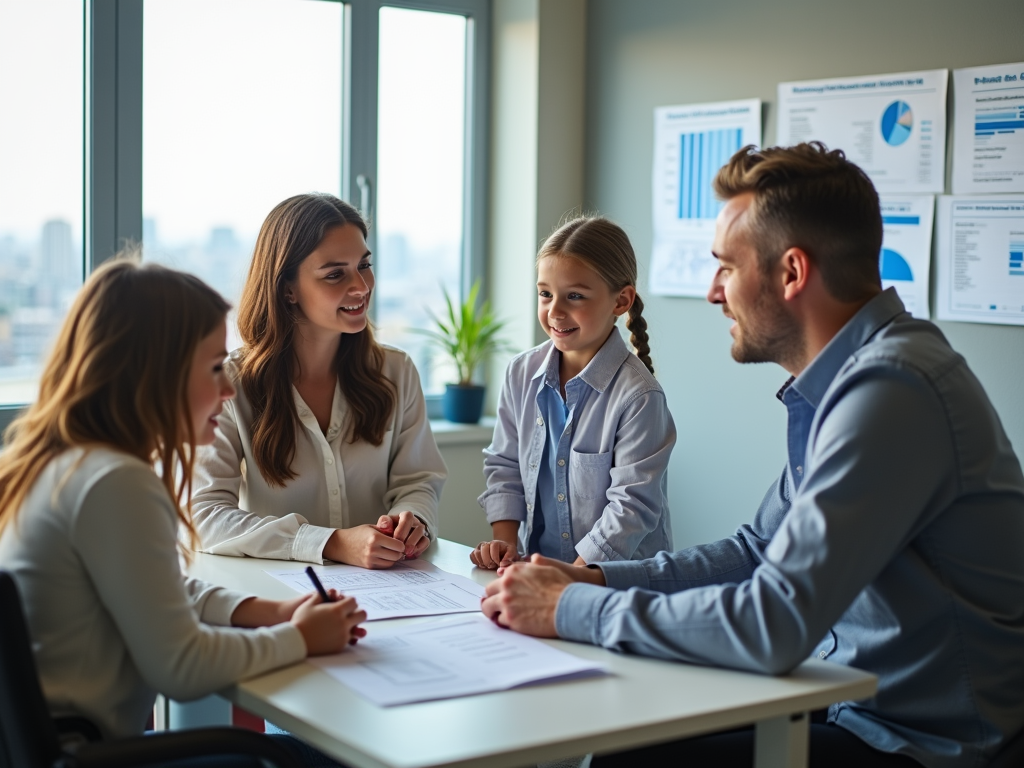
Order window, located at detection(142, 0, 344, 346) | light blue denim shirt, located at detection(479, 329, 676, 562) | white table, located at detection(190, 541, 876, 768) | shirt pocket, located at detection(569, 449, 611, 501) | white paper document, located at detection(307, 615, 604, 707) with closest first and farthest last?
1. white table, located at detection(190, 541, 876, 768)
2. white paper document, located at detection(307, 615, 604, 707)
3. light blue denim shirt, located at detection(479, 329, 676, 562)
4. shirt pocket, located at detection(569, 449, 611, 501)
5. window, located at detection(142, 0, 344, 346)

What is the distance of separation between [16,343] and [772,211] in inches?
103

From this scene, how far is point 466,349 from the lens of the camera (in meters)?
4.23

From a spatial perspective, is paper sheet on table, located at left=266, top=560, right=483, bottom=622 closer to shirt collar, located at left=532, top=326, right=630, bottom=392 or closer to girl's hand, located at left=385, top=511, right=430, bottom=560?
girl's hand, located at left=385, top=511, right=430, bottom=560

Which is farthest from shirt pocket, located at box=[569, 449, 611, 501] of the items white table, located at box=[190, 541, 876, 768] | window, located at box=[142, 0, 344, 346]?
window, located at box=[142, 0, 344, 346]

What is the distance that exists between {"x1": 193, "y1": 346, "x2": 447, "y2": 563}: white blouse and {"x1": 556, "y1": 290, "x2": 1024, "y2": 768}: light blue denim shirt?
0.76 m

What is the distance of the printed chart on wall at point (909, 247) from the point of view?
326 cm

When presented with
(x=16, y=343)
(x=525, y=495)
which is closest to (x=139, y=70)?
(x=16, y=343)

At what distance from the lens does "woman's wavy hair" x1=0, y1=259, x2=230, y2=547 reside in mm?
1517

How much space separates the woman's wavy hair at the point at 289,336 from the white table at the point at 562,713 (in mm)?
981

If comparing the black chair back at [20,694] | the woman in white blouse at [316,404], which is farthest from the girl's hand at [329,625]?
the woman in white blouse at [316,404]

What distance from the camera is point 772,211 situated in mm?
1734

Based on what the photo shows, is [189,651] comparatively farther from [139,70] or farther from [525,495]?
[139,70]

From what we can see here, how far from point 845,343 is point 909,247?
5.76 ft

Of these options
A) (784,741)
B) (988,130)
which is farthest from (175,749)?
(988,130)
